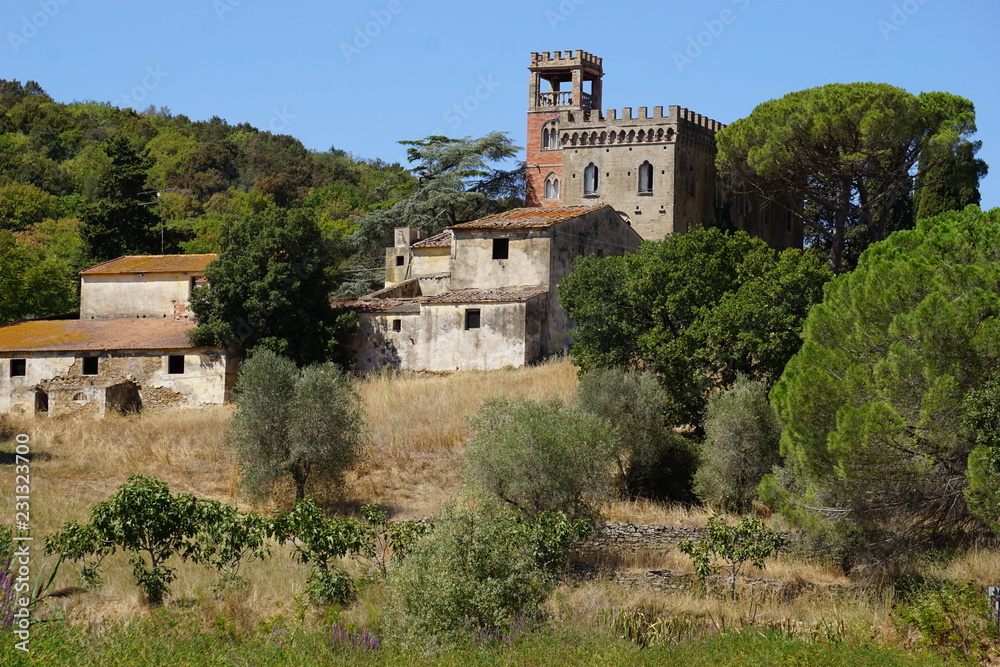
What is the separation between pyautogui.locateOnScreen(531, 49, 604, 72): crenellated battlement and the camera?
61.2m

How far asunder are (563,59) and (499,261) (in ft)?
84.1

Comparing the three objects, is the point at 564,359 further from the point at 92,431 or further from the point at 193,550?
the point at 193,550

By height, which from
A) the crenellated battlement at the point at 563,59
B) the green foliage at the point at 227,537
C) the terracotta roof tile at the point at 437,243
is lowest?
the green foliage at the point at 227,537

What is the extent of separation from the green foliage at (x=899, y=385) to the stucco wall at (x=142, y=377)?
2083 centimetres

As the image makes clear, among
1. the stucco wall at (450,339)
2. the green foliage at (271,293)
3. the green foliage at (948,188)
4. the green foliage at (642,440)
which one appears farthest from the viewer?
the green foliage at (948,188)

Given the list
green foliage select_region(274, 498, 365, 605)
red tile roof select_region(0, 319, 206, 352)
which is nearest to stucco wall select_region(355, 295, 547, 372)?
red tile roof select_region(0, 319, 206, 352)

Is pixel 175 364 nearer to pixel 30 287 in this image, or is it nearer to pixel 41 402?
pixel 41 402

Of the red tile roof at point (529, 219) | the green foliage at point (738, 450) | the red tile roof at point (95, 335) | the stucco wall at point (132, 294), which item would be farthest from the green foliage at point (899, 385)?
the stucco wall at point (132, 294)

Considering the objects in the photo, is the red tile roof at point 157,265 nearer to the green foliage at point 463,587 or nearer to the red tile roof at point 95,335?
the red tile roof at point 95,335

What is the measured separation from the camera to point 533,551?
19.4m

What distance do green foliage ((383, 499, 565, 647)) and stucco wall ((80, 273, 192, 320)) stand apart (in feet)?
86.4

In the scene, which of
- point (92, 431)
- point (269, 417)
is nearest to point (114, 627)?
point (269, 417)

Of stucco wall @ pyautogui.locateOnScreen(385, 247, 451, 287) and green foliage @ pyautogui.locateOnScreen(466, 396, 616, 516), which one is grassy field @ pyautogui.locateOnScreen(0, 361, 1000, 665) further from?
stucco wall @ pyautogui.locateOnScreen(385, 247, 451, 287)

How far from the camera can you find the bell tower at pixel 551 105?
57.2 m
